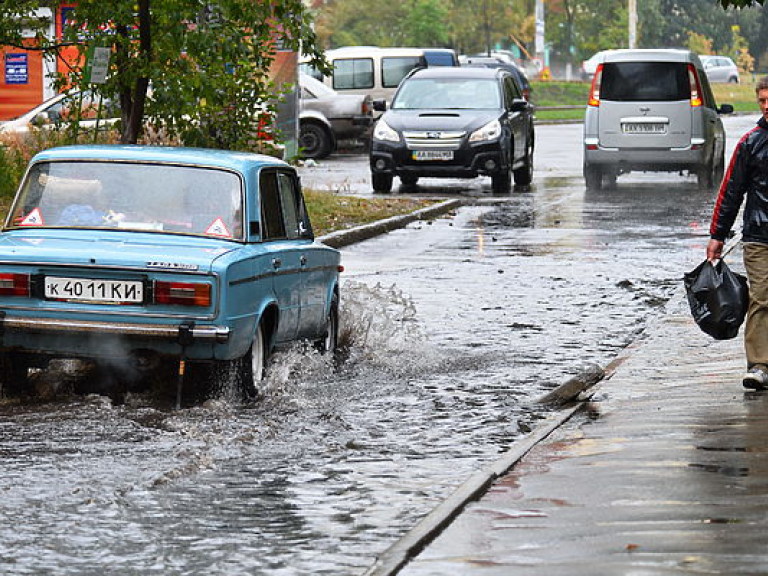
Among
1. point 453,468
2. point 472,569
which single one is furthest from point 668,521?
point 453,468

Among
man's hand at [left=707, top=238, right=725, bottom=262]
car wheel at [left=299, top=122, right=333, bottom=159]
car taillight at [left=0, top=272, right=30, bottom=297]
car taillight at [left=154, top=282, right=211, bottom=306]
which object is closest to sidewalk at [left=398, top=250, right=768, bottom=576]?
man's hand at [left=707, top=238, right=725, bottom=262]

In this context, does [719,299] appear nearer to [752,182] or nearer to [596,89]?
[752,182]

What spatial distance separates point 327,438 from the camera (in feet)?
29.0

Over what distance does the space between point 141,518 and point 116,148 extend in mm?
4037

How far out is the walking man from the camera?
10148 millimetres

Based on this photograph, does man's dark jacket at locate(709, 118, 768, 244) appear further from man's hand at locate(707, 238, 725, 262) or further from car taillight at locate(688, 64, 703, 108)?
car taillight at locate(688, 64, 703, 108)

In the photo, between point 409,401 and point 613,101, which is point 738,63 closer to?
point 613,101

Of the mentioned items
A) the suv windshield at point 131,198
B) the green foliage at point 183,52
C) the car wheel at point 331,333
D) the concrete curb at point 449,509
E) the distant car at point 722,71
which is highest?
the green foliage at point 183,52

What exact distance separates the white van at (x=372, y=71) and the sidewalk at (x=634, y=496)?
33.6m

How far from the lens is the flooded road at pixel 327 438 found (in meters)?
6.52

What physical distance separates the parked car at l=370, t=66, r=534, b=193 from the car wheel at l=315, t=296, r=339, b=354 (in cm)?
1598

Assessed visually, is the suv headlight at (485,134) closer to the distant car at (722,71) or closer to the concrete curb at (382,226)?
the concrete curb at (382,226)

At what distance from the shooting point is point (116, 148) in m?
10.5

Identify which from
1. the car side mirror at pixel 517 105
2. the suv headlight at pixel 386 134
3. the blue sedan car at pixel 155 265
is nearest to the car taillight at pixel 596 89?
the car side mirror at pixel 517 105
